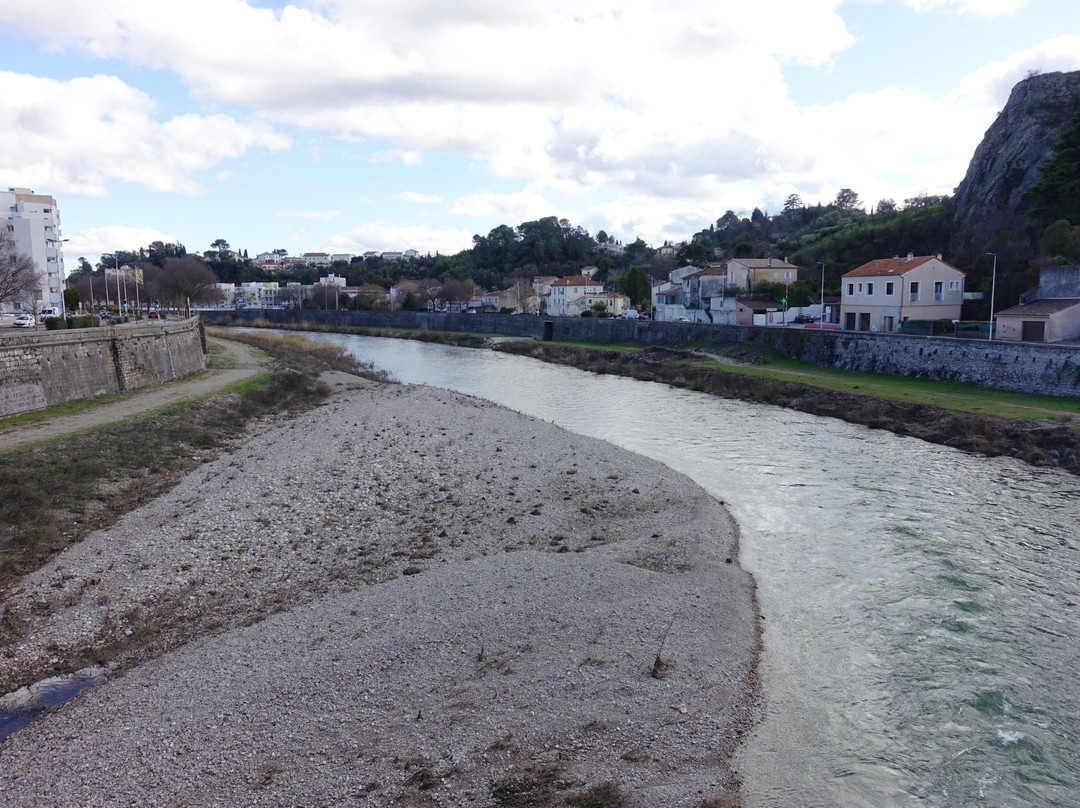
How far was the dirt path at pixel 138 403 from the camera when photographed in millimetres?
20812

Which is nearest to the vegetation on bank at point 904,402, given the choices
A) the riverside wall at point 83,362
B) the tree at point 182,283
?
the riverside wall at point 83,362

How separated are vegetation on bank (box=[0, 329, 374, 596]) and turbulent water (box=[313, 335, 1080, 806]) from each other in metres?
10.9

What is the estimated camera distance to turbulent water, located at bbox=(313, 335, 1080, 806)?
7891 mm

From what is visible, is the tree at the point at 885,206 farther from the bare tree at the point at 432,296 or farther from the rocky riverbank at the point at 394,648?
the rocky riverbank at the point at 394,648

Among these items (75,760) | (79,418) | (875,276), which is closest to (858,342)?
(875,276)

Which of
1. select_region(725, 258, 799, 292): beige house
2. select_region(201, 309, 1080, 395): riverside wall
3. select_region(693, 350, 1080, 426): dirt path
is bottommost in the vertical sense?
select_region(693, 350, 1080, 426): dirt path

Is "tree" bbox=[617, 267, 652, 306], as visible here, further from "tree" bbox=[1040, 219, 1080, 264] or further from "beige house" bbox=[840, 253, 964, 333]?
"tree" bbox=[1040, 219, 1080, 264]

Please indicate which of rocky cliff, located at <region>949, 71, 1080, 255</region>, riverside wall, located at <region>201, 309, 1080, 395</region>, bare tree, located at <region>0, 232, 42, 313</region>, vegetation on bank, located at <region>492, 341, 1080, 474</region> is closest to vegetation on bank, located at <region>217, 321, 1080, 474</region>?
vegetation on bank, located at <region>492, 341, 1080, 474</region>

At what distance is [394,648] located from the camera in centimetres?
991

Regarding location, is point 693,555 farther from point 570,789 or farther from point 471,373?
point 471,373

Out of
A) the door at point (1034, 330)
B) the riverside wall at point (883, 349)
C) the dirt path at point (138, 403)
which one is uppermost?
the door at point (1034, 330)

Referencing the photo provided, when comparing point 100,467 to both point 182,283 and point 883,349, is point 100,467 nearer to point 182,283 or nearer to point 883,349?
point 883,349

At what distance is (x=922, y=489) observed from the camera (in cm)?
1800

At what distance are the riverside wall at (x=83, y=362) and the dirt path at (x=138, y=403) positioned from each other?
951 mm
